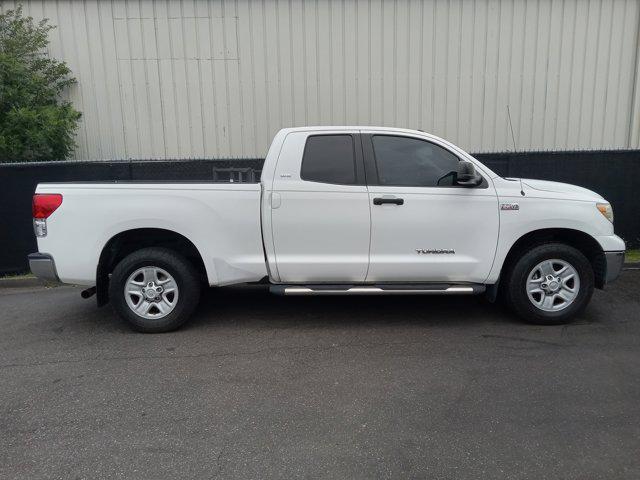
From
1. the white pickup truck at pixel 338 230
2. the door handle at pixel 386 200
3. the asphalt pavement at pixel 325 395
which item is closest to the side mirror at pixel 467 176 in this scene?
the white pickup truck at pixel 338 230

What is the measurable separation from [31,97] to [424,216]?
7012 millimetres

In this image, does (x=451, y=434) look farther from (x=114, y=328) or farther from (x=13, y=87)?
(x=13, y=87)

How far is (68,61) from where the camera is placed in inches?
373

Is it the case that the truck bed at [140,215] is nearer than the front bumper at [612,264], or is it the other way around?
the truck bed at [140,215]

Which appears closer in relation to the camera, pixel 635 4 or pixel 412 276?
pixel 412 276

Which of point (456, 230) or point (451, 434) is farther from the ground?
point (456, 230)

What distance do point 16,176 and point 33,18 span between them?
11.5 feet

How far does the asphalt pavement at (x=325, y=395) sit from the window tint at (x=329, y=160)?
153 cm

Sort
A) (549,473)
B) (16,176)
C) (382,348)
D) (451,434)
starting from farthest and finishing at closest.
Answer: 1. (16,176)
2. (382,348)
3. (451,434)
4. (549,473)

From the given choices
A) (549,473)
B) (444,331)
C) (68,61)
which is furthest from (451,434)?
(68,61)

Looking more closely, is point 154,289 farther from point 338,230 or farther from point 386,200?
point 386,200

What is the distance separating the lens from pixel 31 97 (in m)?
8.59

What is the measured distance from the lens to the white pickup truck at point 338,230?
504 centimetres

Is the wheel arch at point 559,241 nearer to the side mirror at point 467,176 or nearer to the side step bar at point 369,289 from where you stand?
the side step bar at point 369,289
